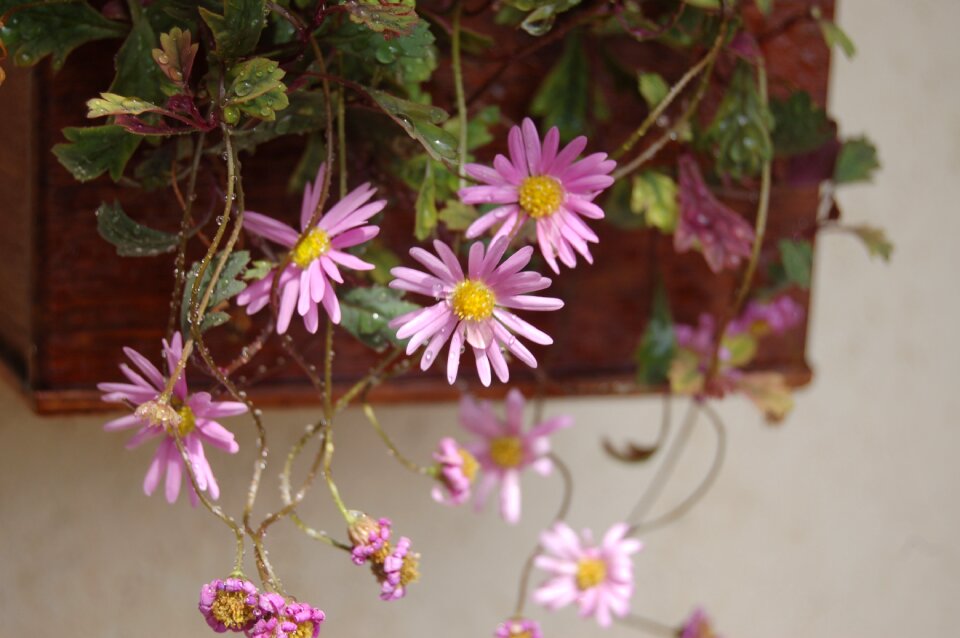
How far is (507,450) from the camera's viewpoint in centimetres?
60

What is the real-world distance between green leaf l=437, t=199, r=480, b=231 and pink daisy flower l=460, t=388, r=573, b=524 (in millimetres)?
162

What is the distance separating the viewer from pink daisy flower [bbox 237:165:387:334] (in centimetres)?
43

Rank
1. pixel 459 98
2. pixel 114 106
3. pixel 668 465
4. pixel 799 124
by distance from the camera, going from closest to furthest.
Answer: pixel 114 106 < pixel 459 98 < pixel 799 124 < pixel 668 465

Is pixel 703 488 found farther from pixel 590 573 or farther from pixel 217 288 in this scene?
pixel 217 288

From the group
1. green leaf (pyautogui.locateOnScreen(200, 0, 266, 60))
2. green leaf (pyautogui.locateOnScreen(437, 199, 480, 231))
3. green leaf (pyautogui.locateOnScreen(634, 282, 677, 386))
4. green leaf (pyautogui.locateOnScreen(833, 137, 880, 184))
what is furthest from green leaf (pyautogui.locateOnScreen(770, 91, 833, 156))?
green leaf (pyautogui.locateOnScreen(200, 0, 266, 60))

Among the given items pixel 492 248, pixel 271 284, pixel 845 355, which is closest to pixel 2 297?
pixel 271 284

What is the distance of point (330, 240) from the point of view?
0.44 meters

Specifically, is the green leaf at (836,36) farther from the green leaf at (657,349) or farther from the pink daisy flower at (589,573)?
the pink daisy flower at (589,573)

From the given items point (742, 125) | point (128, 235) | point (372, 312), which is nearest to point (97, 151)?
point (128, 235)

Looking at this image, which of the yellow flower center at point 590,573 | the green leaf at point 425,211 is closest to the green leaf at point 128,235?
the green leaf at point 425,211

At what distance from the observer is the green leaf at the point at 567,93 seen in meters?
0.56

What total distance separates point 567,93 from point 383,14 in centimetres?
19

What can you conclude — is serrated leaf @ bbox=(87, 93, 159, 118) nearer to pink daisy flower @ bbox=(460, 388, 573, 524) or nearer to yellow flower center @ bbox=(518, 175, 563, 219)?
yellow flower center @ bbox=(518, 175, 563, 219)

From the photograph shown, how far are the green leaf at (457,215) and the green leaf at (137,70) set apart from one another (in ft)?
0.48
